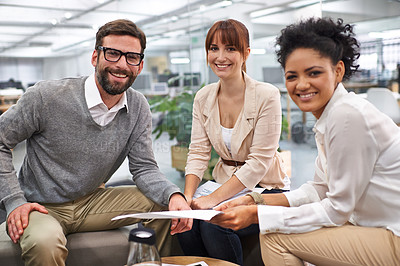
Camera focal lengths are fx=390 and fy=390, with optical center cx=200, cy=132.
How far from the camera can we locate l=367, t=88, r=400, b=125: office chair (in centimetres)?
368

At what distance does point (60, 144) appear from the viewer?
1828 mm

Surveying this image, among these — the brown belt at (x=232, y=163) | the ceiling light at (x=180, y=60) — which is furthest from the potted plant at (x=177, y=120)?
the brown belt at (x=232, y=163)

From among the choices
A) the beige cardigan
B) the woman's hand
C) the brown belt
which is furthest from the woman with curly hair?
the brown belt

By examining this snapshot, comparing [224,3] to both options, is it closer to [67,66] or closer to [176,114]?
[176,114]

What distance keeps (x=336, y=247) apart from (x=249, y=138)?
33.1 inches

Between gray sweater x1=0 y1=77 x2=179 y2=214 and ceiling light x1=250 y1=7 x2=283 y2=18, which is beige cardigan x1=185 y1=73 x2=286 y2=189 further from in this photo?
ceiling light x1=250 y1=7 x2=283 y2=18

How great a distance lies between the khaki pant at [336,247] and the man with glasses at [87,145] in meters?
0.46

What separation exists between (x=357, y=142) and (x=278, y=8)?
2722mm

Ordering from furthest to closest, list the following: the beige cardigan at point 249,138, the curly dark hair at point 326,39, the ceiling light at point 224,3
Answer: the ceiling light at point 224,3
the beige cardigan at point 249,138
the curly dark hair at point 326,39

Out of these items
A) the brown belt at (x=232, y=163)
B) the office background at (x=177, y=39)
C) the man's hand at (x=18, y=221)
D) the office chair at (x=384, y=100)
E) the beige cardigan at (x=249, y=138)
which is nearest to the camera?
the man's hand at (x=18, y=221)

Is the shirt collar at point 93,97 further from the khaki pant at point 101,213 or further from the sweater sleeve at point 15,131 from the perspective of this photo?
the khaki pant at point 101,213

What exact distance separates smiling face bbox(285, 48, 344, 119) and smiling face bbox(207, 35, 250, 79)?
63cm

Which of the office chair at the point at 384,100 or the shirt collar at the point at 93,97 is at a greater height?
the shirt collar at the point at 93,97

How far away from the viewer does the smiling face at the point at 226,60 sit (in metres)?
2.04
